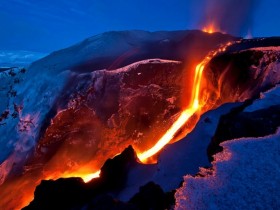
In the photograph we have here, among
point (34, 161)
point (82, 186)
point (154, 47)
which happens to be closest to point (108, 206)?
point (82, 186)

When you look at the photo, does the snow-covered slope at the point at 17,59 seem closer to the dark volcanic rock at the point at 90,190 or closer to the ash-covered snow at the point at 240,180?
the dark volcanic rock at the point at 90,190

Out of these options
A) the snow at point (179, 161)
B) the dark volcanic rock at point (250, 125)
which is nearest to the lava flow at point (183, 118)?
the snow at point (179, 161)

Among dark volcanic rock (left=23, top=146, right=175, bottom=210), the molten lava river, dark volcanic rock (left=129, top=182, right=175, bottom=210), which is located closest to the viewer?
dark volcanic rock (left=129, top=182, right=175, bottom=210)

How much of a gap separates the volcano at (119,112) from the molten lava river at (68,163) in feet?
0.12

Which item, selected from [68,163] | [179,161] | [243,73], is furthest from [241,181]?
[68,163]

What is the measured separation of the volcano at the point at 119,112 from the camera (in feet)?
24.2

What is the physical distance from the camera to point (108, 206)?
493cm

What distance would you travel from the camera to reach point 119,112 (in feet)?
35.1

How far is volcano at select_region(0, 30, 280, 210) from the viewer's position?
7387mm

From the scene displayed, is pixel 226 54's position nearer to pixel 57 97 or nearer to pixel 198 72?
pixel 198 72

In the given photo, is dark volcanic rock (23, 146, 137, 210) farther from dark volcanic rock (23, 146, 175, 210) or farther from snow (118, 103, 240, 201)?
snow (118, 103, 240, 201)

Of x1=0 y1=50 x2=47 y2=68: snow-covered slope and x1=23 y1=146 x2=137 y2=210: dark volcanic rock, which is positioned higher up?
x1=0 y1=50 x2=47 y2=68: snow-covered slope

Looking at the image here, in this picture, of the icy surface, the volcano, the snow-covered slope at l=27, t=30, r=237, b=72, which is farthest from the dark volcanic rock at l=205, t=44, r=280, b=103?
the snow-covered slope at l=27, t=30, r=237, b=72

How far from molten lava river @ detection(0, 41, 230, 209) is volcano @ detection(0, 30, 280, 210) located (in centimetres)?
4
